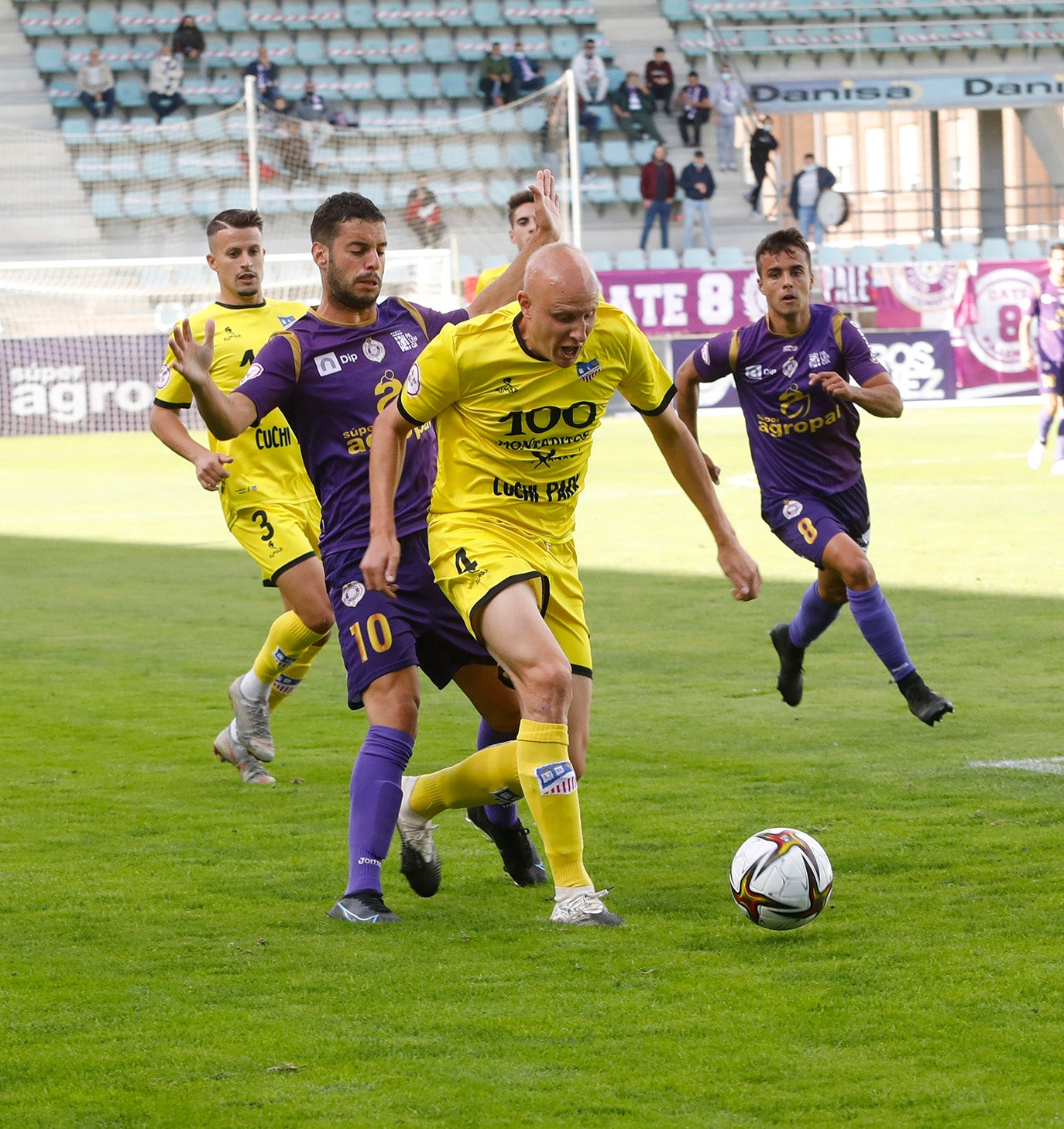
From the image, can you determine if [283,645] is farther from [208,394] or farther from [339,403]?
[208,394]

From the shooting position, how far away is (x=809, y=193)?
33.3 meters

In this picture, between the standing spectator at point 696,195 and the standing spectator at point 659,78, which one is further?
the standing spectator at point 659,78

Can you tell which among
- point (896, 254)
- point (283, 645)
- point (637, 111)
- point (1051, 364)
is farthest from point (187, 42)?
point (283, 645)

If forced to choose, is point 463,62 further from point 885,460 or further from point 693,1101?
point 693,1101

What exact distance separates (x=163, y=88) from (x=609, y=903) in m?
31.0

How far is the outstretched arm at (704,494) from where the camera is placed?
521cm

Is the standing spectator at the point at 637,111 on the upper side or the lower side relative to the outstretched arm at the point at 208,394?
upper

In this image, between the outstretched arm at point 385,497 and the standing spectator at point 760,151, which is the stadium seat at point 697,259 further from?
the outstretched arm at point 385,497

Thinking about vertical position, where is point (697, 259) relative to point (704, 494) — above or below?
below

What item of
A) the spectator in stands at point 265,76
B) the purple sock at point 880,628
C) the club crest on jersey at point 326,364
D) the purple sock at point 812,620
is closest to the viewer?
the club crest on jersey at point 326,364

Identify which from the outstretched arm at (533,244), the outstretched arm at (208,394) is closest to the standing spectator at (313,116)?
the outstretched arm at (533,244)

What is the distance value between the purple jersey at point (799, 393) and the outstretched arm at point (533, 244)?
2391 millimetres

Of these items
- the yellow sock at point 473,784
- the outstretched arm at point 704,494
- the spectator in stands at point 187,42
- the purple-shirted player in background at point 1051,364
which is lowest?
the purple-shirted player in background at point 1051,364

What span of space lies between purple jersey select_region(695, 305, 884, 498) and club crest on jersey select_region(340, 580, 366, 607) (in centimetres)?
308
